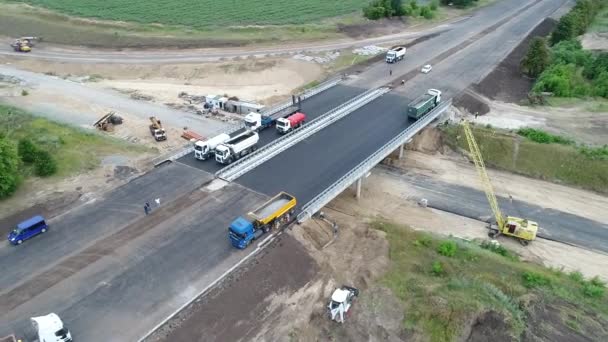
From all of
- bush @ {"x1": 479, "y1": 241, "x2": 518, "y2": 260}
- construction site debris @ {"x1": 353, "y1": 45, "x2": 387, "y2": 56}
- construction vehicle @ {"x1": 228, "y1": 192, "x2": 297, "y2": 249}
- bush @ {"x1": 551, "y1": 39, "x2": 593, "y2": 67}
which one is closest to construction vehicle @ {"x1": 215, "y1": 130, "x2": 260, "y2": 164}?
construction vehicle @ {"x1": 228, "y1": 192, "x2": 297, "y2": 249}

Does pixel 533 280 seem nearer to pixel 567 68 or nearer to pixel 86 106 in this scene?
pixel 567 68

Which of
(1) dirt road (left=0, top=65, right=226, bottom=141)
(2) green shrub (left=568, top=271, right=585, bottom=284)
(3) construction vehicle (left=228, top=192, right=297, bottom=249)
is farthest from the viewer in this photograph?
(1) dirt road (left=0, top=65, right=226, bottom=141)

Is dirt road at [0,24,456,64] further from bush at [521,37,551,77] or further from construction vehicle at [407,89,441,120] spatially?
construction vehicle at [407,89,441,120]

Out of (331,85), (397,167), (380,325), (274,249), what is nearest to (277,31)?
(331,85)

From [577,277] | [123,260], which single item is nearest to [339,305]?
[123,260]

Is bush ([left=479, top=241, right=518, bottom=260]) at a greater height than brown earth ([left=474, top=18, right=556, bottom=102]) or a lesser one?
lesser
